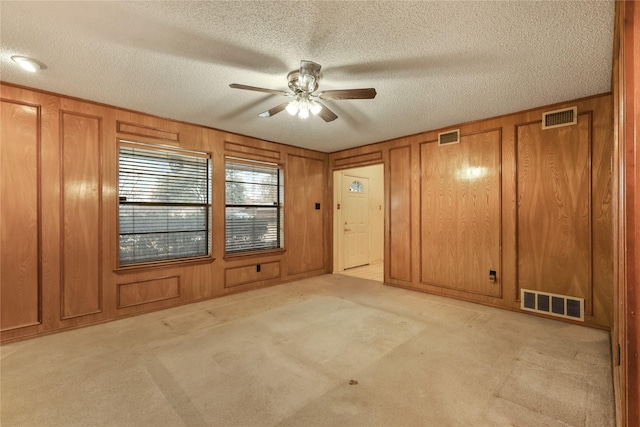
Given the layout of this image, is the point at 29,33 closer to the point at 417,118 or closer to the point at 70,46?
the point at 70,46

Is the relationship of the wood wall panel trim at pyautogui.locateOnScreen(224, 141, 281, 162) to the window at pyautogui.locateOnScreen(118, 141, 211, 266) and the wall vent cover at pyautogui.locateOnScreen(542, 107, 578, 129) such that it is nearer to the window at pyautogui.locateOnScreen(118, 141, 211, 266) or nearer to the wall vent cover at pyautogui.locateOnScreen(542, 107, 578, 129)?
the window at pyautogui.locateOnScreen(118, 141, 211, 266)

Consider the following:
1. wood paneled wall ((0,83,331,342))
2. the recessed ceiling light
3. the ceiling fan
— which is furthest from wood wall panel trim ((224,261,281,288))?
the recessed ceiling light

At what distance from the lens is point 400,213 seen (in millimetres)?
4688

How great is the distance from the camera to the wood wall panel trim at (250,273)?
4243 mm

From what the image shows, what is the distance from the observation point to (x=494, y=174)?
367 centimetres

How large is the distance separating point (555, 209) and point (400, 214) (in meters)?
2.02

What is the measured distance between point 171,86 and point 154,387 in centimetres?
264

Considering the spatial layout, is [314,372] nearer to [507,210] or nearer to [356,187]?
[507,210]

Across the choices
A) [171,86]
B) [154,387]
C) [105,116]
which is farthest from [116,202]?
[154,387]

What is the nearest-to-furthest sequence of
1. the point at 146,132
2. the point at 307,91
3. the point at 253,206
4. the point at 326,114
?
the point at 307,91
the point at 326,114
the point at 146,132
the point at 253,206

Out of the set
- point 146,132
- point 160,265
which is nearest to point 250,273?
point 160,265

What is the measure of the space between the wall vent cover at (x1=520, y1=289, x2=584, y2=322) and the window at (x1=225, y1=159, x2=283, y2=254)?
3680mm

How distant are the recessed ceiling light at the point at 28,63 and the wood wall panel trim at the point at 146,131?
3.06 feet

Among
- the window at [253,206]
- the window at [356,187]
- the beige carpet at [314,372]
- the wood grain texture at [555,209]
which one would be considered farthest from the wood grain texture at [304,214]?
the wood grain texture at [555,209]
